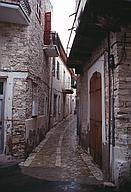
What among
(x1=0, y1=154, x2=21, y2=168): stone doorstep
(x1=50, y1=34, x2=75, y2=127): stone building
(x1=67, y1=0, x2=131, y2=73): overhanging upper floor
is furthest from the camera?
(x1=50, y1=34, x2=75, y2=127): stone building

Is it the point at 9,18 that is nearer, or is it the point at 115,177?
the point at 115,177

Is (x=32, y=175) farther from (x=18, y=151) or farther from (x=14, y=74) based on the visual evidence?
(x=14, y=74)

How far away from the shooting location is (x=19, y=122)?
780 centimetres

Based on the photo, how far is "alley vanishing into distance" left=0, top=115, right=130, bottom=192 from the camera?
4.99m

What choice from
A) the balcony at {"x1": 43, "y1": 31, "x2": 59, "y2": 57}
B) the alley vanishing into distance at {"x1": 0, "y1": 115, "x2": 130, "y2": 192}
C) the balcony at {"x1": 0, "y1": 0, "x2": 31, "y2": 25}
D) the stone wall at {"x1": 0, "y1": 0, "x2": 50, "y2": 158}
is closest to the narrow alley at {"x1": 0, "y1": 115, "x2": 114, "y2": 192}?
the alley vanishing into distance at {"x1": 0, "y1": 115, "x2": 130, "y2": 192}

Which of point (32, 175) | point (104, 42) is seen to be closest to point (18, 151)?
point (32, 175)

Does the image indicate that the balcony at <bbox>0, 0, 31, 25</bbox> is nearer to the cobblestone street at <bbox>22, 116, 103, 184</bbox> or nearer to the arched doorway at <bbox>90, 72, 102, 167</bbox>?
the arched doorway at <bbox>90, 72, 102, 167</bbox>

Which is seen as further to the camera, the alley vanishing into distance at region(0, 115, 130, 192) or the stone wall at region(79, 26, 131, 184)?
the alley vanishing into distance at region(0, 115, 130, 192)

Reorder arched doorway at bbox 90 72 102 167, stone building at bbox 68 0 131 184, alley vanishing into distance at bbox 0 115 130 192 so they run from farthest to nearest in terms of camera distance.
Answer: arched doorway at bbox 90 72 102 167 < alley vanishing into distance at bbox 0 115 130 192 < stone building at bbox 68 0 131 184

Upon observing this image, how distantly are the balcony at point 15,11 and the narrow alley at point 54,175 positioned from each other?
463cm

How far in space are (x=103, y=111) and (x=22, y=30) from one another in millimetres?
4176

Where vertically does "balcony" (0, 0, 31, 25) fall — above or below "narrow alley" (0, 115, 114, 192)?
above

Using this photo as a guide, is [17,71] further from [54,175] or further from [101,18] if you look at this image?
[101,18]

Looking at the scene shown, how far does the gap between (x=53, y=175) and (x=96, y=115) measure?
2.31m
